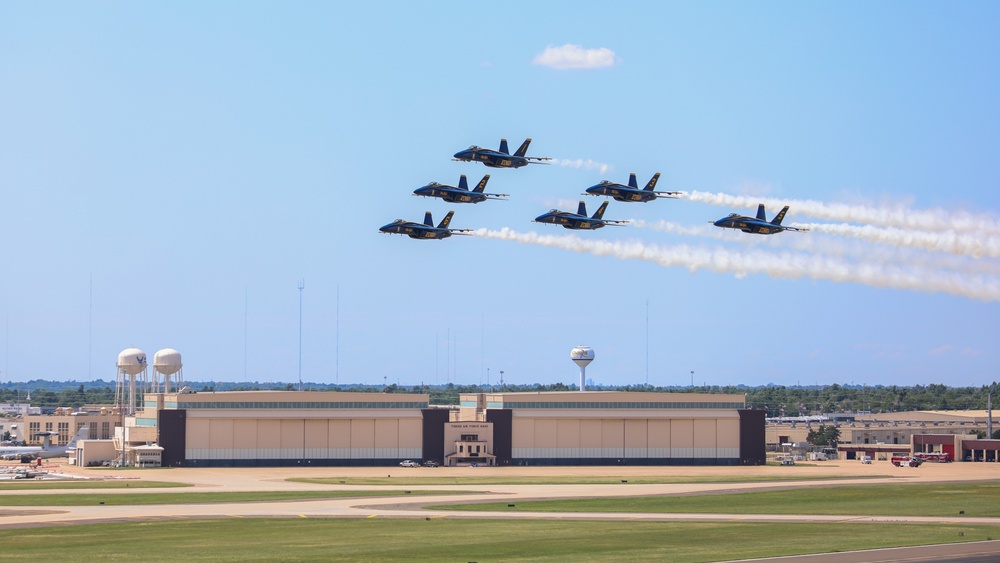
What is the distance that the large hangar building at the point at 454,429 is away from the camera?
17088cm

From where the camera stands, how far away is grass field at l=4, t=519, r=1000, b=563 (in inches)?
2739

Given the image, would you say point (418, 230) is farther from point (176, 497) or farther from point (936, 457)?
point (936, 457)

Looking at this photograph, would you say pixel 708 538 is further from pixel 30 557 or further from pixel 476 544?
pixel 30 557

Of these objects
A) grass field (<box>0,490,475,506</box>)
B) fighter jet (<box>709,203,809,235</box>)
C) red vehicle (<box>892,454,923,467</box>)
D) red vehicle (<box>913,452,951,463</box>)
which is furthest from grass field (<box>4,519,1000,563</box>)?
red vehicle (<box>913,452,951,463</box>)

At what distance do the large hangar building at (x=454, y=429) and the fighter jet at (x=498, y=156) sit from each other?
6366cm

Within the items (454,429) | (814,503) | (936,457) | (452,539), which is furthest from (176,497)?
(936,457)

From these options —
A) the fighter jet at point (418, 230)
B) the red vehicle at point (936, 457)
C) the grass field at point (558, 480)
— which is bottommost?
the red vehicle at point (936, 457)

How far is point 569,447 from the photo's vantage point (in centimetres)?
18375

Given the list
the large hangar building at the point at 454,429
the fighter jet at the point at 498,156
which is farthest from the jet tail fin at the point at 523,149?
the large hangar building at the point at 454,429

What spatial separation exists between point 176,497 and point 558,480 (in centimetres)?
4740

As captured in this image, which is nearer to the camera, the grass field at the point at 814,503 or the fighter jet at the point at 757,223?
the grass field at the point at 814,503

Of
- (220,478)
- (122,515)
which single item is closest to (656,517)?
(122,515)

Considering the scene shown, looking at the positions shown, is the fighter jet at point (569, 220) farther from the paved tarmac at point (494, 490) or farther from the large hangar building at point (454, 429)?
the large hangar building at point (454, 429)

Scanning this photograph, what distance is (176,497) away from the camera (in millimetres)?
112625
